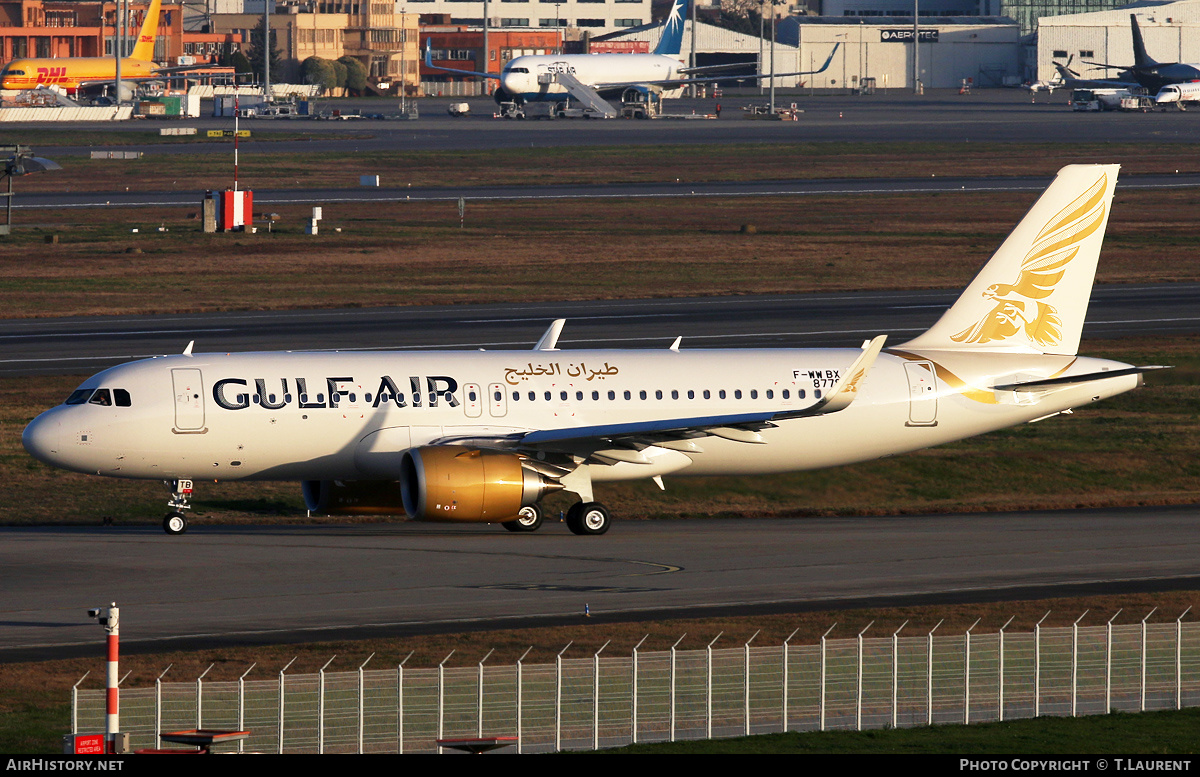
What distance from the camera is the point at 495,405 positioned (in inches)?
1865

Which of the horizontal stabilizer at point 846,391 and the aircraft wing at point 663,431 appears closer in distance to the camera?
the horizontal stabilizer at point 846,391

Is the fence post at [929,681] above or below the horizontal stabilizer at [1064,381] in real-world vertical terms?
below

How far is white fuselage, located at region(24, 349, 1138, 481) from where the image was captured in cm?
4584

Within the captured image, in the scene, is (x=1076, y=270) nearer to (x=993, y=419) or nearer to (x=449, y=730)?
(x=993, y=419)

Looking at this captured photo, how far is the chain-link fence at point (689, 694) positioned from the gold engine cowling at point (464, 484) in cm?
1704

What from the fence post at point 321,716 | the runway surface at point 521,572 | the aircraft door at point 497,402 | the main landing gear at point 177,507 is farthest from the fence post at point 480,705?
the main landing gear at point 177,507

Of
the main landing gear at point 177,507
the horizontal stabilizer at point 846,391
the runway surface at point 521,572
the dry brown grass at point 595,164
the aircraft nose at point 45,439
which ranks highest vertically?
the dry brown grass at point 595,164

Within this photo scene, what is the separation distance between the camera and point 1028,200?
437 ft

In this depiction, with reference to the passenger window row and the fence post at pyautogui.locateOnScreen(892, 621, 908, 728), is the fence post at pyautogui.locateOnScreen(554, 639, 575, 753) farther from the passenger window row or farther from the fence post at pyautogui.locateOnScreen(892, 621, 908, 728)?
the passenger window row

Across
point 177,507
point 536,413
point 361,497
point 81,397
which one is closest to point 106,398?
point 81,397

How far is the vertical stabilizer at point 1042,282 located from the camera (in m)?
51.8

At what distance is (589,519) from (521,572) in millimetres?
5533

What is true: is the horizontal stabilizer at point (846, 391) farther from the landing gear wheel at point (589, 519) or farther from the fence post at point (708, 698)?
the fence post at point (708, 698)

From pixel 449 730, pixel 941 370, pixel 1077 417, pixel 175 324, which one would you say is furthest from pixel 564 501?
pixel 175 324
